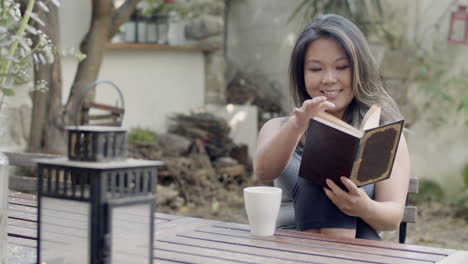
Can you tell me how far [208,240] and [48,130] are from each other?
2.44 m

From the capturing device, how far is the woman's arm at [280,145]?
153 cm

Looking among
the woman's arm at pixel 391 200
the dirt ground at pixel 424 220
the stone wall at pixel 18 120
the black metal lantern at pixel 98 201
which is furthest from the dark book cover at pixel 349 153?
the stone wall at pixel 18 120

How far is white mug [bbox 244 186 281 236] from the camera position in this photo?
4.71 ft

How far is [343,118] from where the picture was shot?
192 centimetres

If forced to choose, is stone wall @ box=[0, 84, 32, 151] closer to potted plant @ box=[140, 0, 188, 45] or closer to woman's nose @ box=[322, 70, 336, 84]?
potted plant @ box=[140, 0, 188, 45]

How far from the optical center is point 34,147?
3.73 metres

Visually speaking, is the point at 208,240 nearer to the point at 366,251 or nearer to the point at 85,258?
the point at 366,251

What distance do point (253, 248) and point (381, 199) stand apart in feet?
1.58

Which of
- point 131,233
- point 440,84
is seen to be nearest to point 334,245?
point 131,233

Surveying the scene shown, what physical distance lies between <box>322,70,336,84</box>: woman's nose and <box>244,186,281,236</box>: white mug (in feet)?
1.47

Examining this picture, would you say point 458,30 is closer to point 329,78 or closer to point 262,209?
point 329,78

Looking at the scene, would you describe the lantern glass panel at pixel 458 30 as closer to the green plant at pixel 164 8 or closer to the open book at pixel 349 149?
the green plant at pixel 164 8

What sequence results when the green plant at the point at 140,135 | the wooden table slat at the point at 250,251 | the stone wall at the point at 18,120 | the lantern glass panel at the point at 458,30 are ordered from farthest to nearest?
the lantern glass panel at the point at 458,30
the green plant at the point at 140,135
the stone wall at the point at 18,120
the wooden table slat at the point at 250,251

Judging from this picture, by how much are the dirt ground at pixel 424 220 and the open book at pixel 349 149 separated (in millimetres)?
2740
